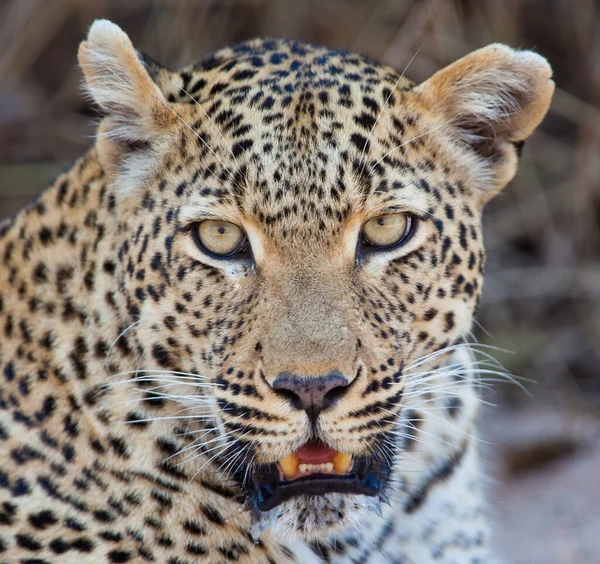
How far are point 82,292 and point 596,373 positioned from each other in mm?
6663

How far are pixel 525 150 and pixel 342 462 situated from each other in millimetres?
7004

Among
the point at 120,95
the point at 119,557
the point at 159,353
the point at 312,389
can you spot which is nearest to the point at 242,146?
the point at 120,95

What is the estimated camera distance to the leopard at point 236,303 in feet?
12.8

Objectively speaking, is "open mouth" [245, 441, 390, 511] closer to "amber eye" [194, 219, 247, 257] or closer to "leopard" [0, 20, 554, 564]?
"leopard" [0, 20, 554, 564]

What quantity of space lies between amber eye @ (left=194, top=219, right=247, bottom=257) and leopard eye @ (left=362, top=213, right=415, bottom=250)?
0.49m

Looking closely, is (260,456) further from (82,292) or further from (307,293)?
(82,292)

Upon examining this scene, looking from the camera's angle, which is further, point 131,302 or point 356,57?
point 356,57

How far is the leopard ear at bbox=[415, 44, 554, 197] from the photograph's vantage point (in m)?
4.45

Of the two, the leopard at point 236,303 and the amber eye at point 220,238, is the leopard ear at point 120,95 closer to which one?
the leopard at point 236,303

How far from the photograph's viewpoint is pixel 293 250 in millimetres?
3965

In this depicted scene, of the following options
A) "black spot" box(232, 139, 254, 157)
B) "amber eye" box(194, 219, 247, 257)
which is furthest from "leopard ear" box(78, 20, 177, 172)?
"amber eye" box(194, 219, 247, 257)

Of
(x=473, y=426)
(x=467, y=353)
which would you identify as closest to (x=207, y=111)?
(x=467, y=353)

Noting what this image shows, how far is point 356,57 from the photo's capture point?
464 cm

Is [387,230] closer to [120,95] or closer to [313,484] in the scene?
[313,484]
